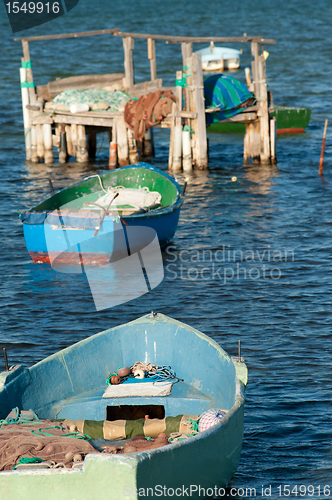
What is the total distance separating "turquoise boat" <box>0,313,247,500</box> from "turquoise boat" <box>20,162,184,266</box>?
17.8 ft

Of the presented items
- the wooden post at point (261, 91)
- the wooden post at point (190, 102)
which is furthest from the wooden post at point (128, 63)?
the wooden post at point (261, 91)

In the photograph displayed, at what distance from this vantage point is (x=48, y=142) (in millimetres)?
22984

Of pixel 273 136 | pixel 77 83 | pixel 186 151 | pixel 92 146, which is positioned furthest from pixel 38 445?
pixel 92 146

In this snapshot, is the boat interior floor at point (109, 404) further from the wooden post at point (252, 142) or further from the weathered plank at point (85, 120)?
the wooden post at point (252, 142)

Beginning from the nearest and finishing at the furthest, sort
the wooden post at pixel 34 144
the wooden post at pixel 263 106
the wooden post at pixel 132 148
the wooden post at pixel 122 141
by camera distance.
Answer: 1. the wooden post at pixel 122 141
2. the wooden post at pixel 263 106
3. the wooden post at pixel 132 148
4. the wooden post at pixel 34 144

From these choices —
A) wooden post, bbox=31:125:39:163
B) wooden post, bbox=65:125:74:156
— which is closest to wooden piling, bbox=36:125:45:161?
wooden post, bbox=31:125:39:163

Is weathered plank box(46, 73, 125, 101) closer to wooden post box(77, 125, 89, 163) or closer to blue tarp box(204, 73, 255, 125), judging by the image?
wooden post box(77, 125, 89, 163)

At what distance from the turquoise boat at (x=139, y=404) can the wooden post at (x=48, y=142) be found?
15.1 m

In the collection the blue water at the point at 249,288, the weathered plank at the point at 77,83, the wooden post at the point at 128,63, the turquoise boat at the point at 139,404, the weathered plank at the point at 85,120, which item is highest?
the wooden post at the point at 128,63

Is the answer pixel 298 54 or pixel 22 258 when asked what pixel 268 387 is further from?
pixel 298 54

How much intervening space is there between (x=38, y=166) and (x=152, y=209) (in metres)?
9.00

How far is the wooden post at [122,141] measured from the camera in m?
21.1

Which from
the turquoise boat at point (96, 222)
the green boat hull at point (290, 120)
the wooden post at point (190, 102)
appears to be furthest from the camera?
the green boat hull at point (290, 120)

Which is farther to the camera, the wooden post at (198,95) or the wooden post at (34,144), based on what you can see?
the wooden post at (34,144)
